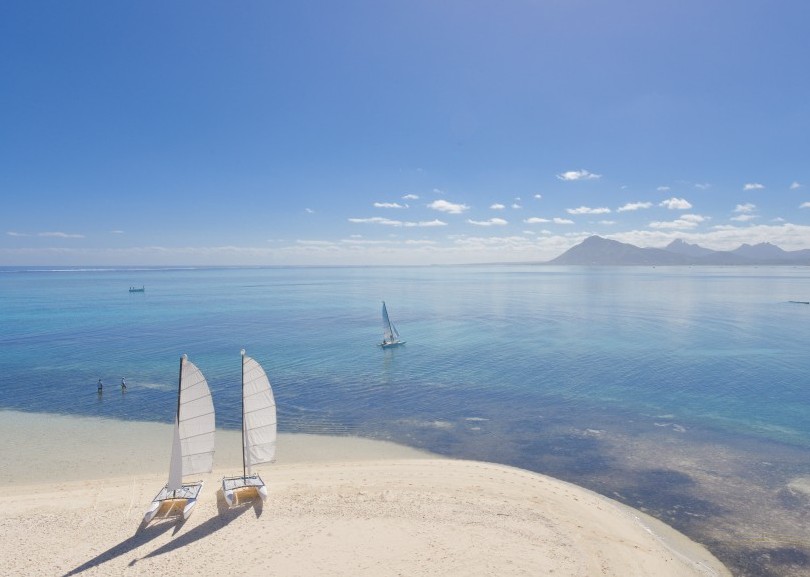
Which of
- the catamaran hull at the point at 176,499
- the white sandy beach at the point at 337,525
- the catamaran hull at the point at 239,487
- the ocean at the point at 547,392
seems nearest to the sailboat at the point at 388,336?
the ocean at the point at 547,392

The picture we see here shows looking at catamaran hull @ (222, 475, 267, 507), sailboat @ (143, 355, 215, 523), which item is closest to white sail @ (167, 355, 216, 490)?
sailboat @ (143, 355, 215, 523)

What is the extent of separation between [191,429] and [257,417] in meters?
3.41

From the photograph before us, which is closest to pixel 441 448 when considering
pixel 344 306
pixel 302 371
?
pixel 302 371

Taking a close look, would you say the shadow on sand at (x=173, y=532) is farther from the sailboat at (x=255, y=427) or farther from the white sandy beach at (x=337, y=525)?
the sailboat at (x=255, y=427)

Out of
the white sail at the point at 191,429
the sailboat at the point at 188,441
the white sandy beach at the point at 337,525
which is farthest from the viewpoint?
the white sail at the point at 191,429

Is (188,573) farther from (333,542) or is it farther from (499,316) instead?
(499,316)

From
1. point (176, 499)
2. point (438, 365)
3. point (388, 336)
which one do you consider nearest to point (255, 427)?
point (176, 499)

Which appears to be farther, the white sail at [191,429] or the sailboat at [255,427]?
the sailboat at [255,427]

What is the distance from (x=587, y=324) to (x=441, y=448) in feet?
232

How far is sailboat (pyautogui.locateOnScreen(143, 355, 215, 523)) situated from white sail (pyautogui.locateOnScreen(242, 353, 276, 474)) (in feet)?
6.18

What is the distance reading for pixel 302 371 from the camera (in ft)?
188

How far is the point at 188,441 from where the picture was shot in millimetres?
24359

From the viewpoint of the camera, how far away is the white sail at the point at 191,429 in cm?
2359

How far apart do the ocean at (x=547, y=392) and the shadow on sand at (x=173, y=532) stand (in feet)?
45.2
